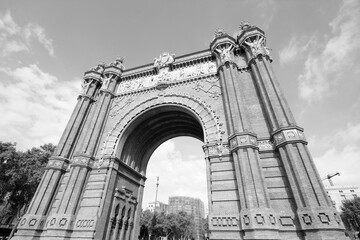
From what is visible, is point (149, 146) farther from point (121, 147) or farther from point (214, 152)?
point (214, 152)

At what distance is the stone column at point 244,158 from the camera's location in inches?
334

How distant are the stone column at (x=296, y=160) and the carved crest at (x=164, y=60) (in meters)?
7.97

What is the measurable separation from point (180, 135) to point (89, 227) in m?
11.6

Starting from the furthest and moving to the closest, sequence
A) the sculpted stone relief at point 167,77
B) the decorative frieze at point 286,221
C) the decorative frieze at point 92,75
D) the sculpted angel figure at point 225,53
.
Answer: the decorative frieze at point 92,75, the sculpted stone relief at point 167,77, the sculpted angel figure at point 225,53, the decorative frieze at point 286,221

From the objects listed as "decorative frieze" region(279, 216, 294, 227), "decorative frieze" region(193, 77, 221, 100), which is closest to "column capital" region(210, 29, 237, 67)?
"decorative frieze" region(193, 77, 221, 100)

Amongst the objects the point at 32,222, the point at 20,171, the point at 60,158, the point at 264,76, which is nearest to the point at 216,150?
the point at 264,76

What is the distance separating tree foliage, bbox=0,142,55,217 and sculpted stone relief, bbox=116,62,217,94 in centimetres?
1776

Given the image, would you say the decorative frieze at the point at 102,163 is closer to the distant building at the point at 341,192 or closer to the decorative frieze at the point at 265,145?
the decorative frieze at the point at 265,145

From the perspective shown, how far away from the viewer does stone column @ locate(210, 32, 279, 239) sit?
334 inches

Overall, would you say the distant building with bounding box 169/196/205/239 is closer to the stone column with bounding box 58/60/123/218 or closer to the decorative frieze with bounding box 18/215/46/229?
the stone column with bounding box 58/60/123/218

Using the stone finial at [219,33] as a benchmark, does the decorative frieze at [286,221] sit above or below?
below

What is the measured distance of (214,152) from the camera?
473 inches

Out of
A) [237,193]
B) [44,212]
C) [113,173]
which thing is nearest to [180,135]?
[113,173]

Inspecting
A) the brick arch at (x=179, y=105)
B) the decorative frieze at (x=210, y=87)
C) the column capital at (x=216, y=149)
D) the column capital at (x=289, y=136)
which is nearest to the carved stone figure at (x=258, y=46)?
the decorative frieze at (x=210, y=87)
